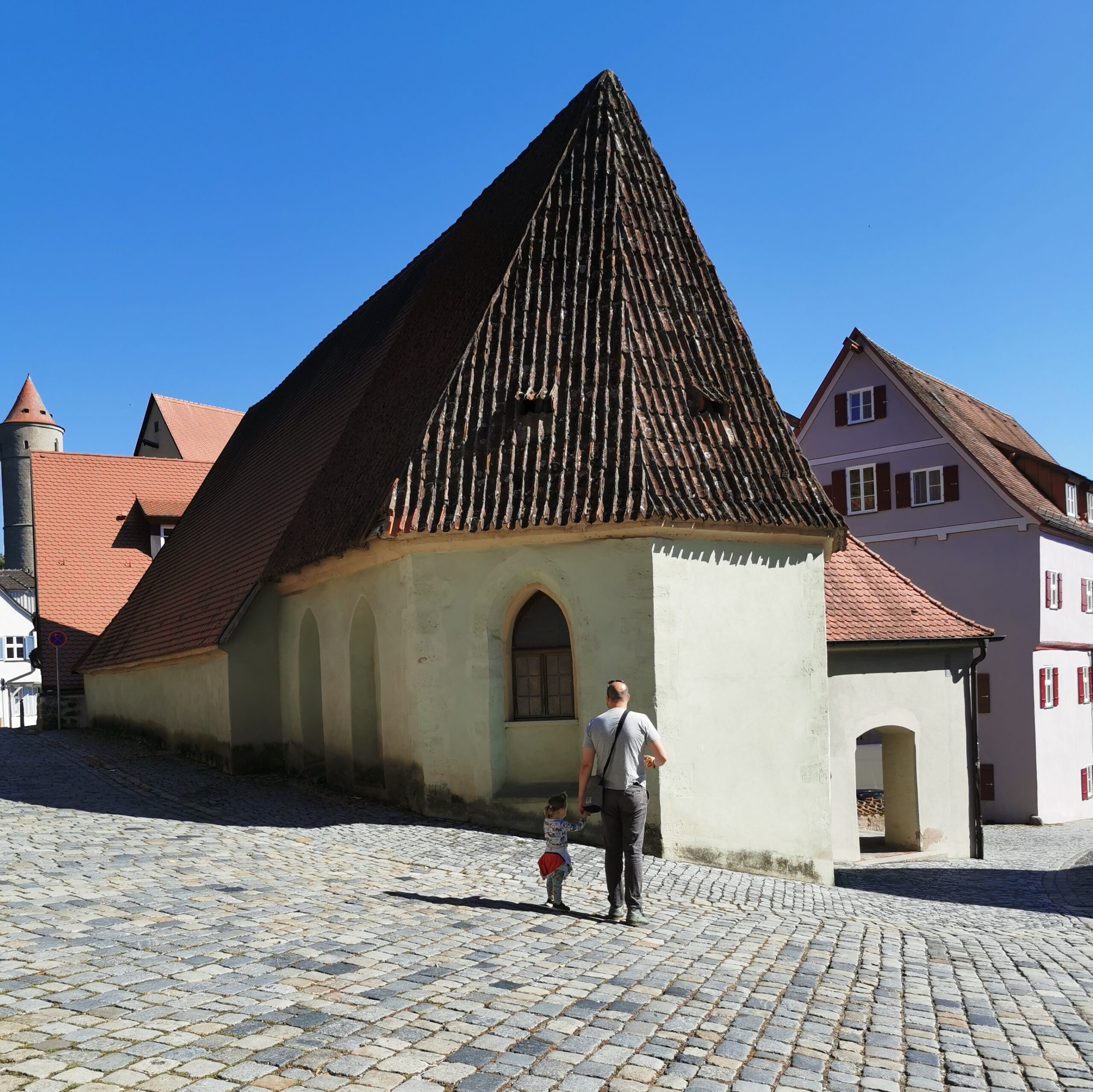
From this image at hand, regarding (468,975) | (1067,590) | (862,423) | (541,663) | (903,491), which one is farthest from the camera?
(862,423)

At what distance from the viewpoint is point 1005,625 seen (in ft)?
98.1

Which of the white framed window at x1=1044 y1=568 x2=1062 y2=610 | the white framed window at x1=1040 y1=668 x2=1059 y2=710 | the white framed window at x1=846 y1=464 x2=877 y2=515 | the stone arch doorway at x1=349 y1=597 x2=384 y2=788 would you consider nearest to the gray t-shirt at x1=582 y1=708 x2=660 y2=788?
the stone arch doorway at x1=349 y1=597 x2=384 y2=788

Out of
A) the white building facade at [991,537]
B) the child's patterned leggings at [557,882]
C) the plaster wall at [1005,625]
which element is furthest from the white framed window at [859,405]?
the child's patterned leggings at [557,882]

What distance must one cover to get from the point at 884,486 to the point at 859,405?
2.60m

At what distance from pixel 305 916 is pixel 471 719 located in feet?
15.8

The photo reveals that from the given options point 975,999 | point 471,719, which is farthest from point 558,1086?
point 471,719

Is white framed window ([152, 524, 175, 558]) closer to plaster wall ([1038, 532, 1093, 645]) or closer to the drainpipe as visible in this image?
the drainpipe

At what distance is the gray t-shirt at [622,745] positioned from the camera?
27.7ft

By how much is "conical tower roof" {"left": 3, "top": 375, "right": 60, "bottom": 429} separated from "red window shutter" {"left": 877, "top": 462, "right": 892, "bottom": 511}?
63.5 meters

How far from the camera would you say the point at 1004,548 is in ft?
98.6

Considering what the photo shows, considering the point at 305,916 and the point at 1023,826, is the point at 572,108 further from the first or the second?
the point at 1023,826

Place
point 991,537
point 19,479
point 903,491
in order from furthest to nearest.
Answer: point 19,479
point 903,491
point 991,537

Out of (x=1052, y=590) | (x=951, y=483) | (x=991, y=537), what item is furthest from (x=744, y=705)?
(x=1052, y=590)

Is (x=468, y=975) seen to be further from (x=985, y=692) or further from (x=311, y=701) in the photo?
(x=985, y=692)
